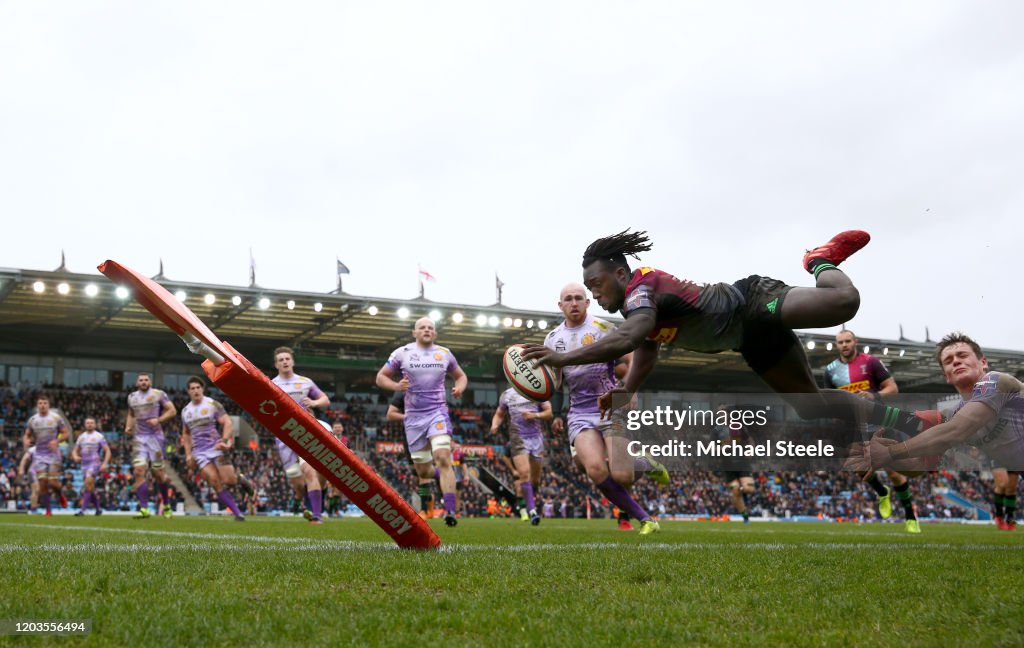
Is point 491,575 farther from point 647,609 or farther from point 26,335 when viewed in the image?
point 26,335

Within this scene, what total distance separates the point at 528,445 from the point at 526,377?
28.7 ft

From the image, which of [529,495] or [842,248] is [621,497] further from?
[529,495]

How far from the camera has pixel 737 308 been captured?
578 centimetres

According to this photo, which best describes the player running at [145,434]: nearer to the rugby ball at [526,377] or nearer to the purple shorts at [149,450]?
the purple shorts at [149,450]

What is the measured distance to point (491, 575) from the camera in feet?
12.7

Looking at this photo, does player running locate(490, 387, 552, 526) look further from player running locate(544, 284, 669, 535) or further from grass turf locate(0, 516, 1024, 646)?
grass turf locate(0, 516, 1024, 646)

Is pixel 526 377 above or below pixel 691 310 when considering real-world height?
below

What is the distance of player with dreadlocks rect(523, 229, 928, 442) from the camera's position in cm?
527

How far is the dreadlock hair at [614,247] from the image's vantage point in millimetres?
5684

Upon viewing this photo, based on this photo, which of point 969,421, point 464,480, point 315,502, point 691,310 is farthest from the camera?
point 464,480

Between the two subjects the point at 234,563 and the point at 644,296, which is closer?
the point at 234,563

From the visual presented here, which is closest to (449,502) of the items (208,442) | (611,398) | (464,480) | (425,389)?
(425,389)

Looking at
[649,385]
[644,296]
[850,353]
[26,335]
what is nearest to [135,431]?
[850,353]

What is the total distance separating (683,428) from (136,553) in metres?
35.6
